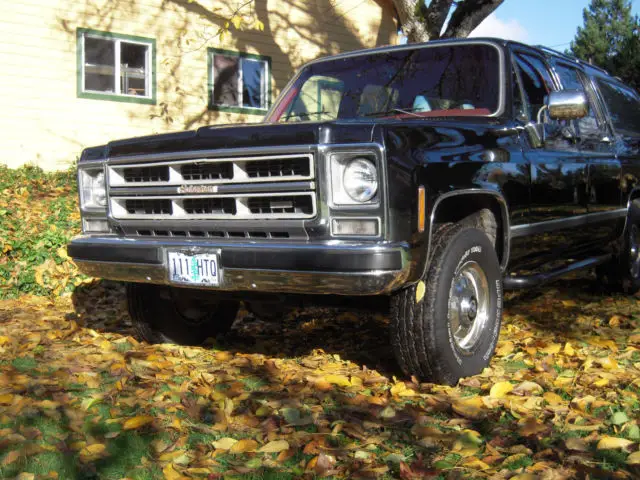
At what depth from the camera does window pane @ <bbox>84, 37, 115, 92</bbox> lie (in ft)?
44.3

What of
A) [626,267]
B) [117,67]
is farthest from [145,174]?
[117,67]

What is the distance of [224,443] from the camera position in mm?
3305

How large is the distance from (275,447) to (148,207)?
1744 mm

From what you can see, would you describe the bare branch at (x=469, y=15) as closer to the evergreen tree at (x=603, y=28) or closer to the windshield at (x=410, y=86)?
the windshield at (x=410, y=86)

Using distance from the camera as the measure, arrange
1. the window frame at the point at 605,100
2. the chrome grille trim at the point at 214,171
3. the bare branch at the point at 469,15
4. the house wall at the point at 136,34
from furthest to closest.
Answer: the house wall at the point at 136,34, the bare branch at the point at 469,15, the window frame at the point at 605,100, the chrome grille trim at the point at 214,171

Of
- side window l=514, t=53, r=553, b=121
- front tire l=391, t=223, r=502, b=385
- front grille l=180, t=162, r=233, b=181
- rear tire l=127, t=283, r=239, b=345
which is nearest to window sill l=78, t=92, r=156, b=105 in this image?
rear tire l=127, t=283, r=239, b=345

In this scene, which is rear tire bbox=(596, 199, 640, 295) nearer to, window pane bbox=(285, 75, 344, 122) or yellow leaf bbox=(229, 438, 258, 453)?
window pane bbox=(285, 75, 344, 122)

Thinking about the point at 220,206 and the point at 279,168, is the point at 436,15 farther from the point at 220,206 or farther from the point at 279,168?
the point at 279,168

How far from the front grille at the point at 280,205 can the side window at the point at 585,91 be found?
271cm

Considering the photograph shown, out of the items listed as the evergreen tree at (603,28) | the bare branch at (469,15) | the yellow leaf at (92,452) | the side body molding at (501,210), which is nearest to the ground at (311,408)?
the yellow leaf at (92,452)

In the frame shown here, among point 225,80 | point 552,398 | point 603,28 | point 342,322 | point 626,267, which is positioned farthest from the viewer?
point 603,28

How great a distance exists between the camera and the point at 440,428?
11.4 ft

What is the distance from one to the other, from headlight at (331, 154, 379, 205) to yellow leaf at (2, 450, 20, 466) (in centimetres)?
173

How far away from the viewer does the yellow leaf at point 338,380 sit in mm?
4176
